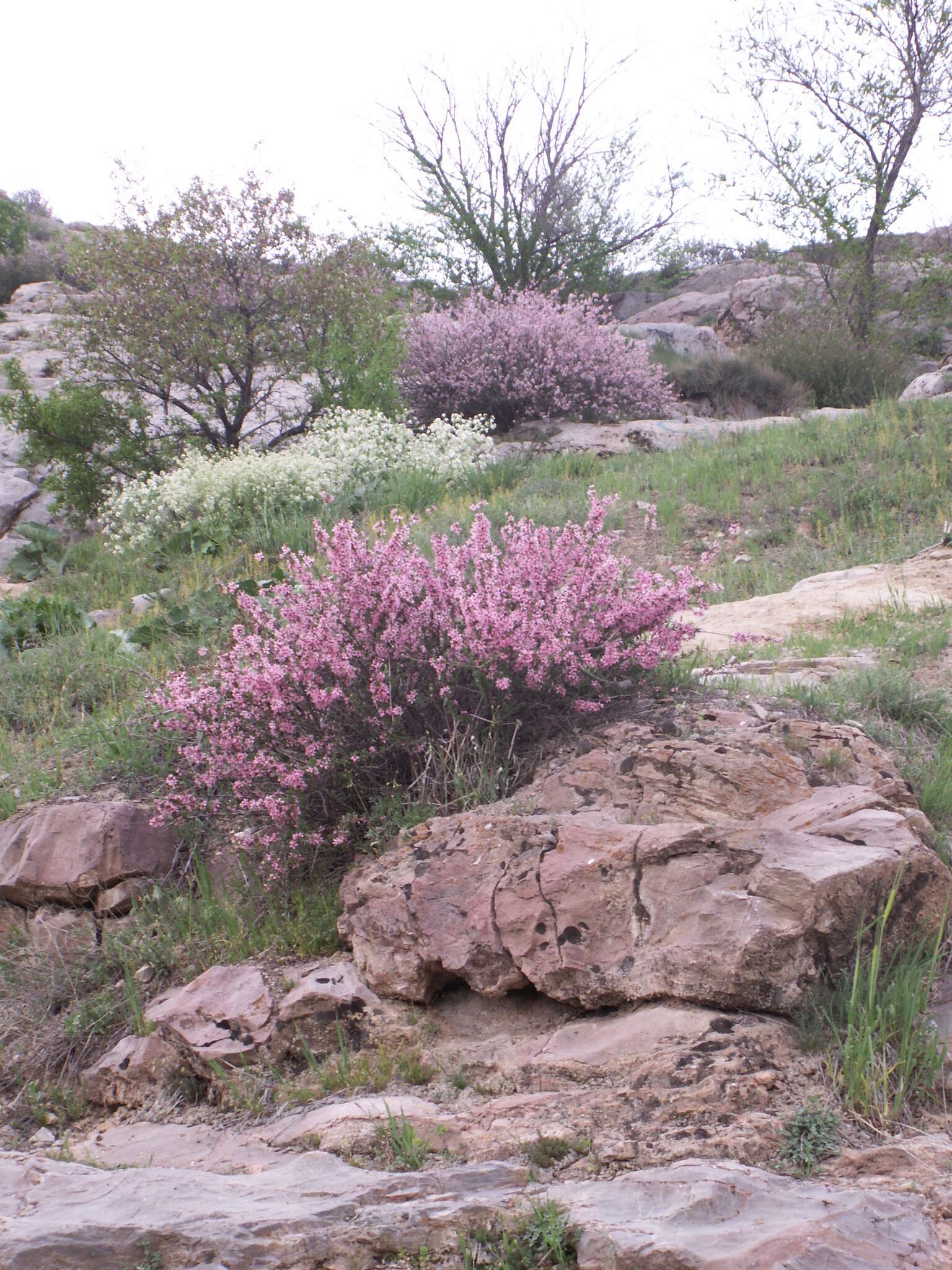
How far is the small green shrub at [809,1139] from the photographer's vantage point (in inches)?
74.6

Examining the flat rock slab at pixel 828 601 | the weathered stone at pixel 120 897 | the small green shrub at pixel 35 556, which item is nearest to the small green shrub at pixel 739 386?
the flat rock slab at pixel 828 601

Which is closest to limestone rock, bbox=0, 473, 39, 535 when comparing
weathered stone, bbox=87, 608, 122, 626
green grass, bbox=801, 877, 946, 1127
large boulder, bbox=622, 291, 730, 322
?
weathered stone, bbox=87, 608, 122, 626

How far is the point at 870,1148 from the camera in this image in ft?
6.23

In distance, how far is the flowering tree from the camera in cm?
1205

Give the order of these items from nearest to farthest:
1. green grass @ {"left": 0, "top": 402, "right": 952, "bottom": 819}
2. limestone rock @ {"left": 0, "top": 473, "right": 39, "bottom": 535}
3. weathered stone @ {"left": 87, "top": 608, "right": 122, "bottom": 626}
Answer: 1. green grass @ {"left": 0, "top": 402, "right": 952, "bottom": 819}
2. weathered stone @ {"left": 87, "top": 608, "right": 122, "bottom": 626}
3. limestone rock @ {"left": 0, "top": 473, "right": 39, "bottom": 535}

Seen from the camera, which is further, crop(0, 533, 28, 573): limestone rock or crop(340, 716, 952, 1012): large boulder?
crop(0, 533, 28, 573): limestone rock

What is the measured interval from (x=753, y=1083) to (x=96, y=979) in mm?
2310

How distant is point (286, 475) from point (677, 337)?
15615 millimetres

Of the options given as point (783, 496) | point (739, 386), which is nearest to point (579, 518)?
point (783, 496)

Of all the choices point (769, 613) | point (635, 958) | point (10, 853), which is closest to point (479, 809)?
point (635, 958)

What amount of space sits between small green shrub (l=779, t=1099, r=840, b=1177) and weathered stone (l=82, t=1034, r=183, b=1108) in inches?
67.9

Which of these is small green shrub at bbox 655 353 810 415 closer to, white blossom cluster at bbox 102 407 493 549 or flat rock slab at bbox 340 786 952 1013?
white blossom cluster at bbox 102 407 493 549

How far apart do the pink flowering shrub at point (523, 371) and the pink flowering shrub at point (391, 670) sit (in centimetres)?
1132

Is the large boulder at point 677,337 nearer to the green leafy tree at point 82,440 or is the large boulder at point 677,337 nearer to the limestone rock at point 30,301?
the limestone rock at point 30,301
